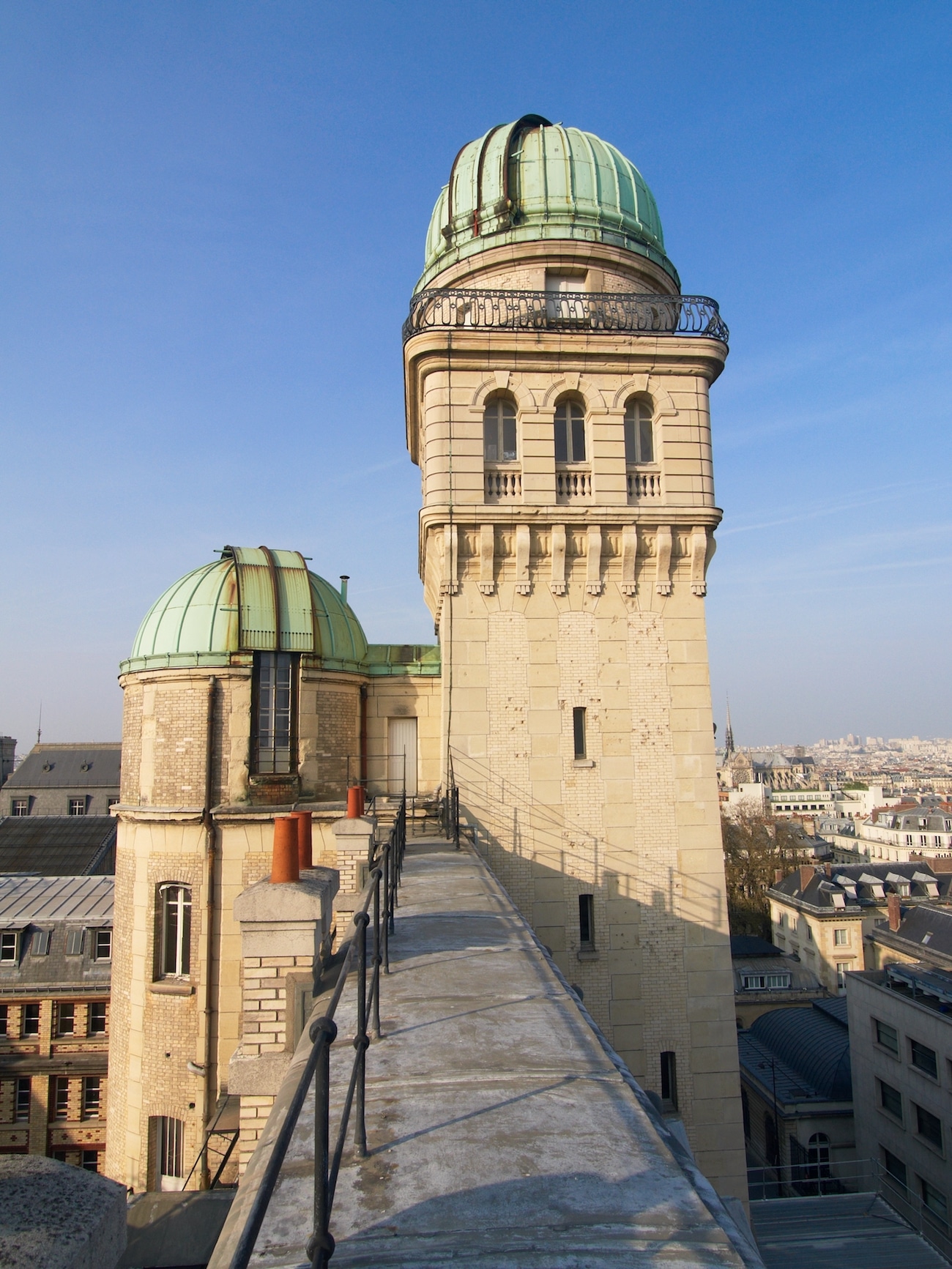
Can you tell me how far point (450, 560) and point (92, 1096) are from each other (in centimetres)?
2374

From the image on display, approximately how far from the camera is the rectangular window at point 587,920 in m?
16.2

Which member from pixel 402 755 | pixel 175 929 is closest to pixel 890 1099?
pixel 402 755

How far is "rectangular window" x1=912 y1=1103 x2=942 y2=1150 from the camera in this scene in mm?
26594

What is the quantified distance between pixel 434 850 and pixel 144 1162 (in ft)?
27.6

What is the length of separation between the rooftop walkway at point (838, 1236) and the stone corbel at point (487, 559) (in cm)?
1404

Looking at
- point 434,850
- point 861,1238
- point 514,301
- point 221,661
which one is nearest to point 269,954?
point 434,850

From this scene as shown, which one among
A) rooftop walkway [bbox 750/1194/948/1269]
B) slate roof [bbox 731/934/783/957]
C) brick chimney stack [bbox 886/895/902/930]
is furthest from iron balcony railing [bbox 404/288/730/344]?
slate roof [bbox 731/934/783/957]

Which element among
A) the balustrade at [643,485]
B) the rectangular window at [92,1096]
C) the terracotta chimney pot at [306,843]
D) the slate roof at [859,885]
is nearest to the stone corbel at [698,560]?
the balustrade at [643,485]

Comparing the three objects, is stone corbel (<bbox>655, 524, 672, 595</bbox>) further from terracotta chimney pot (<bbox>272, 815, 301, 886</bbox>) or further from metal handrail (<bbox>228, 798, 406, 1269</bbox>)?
metal handrail (<bbox>228, 798, 406, 1269</bbox>)

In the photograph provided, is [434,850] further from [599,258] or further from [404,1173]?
[599,258]

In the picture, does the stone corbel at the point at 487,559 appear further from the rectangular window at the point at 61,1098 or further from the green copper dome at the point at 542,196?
the rectangular window at the point at 61,1098

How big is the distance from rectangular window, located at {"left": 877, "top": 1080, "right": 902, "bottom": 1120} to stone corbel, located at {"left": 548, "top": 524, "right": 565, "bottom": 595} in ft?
81.2

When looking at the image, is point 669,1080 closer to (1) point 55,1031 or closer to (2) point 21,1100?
(1) point 55,1031

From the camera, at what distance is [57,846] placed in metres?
44.8
